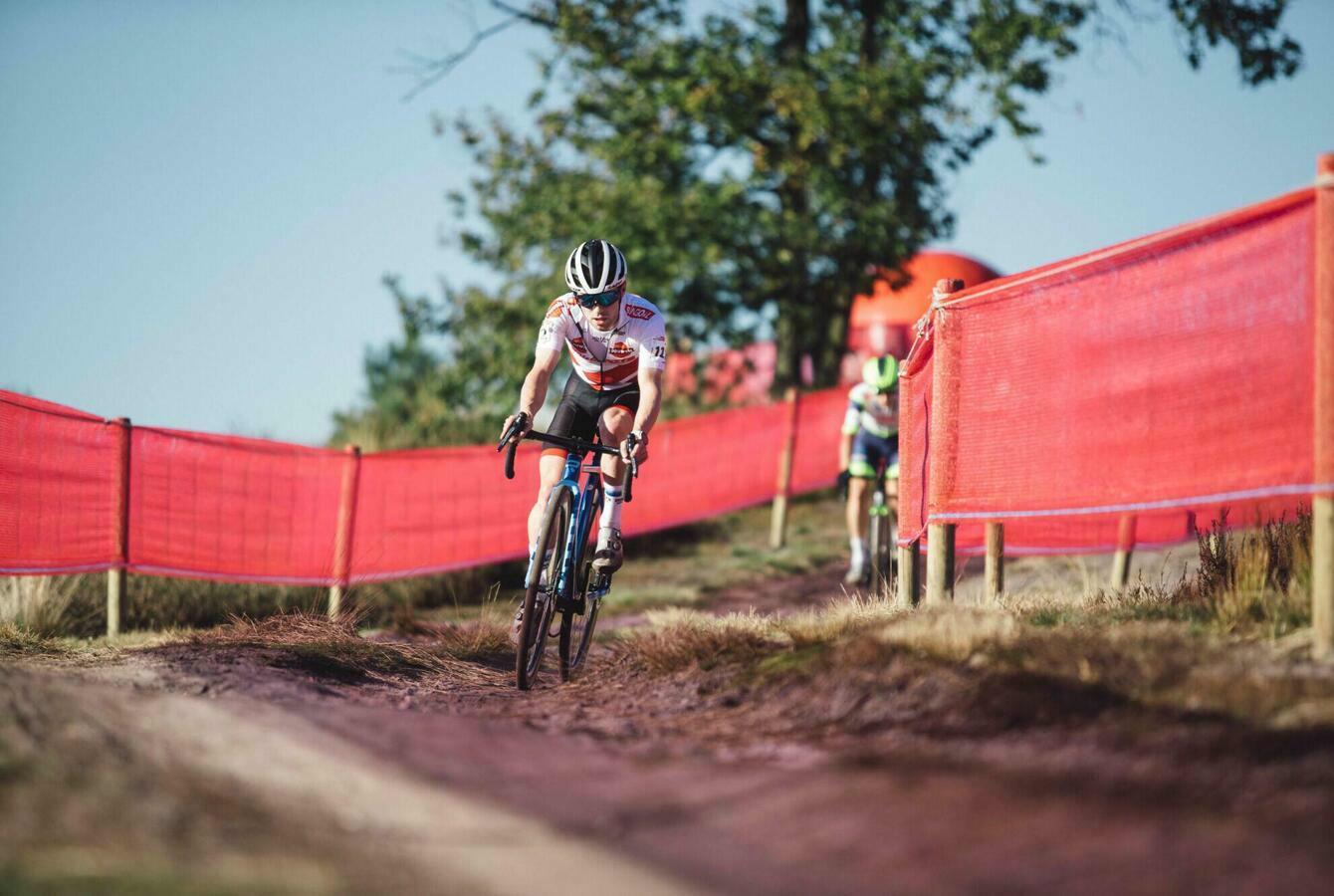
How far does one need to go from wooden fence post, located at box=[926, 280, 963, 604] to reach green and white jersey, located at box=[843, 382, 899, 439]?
4447mm

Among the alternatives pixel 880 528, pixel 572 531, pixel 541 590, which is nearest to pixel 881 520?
pixel 880 528

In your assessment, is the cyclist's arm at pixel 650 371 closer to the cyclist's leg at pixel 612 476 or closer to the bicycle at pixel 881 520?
the cyclist's leg at pixel 612 476

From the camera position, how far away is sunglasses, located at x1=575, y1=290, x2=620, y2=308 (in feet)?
22.8

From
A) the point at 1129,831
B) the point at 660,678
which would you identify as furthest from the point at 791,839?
the point at 660,678

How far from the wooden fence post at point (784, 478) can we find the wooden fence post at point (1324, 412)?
482 inches

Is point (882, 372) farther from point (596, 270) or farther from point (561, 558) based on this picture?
point (561, 558)

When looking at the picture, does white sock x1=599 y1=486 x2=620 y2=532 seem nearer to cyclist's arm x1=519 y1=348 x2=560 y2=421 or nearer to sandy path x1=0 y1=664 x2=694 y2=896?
cyclist's arm x1=519 y1=348 x2=560 y2=421

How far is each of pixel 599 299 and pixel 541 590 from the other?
5.01 feet

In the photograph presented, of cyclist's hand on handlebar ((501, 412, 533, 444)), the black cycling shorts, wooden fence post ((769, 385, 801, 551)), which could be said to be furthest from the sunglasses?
wooden fence post ((769, 385, 801, 551))

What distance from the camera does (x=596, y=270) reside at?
6.90 m

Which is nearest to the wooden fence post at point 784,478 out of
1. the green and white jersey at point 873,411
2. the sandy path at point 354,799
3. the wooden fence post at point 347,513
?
the green and white jersey at point 873,411

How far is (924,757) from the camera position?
4.12 meters

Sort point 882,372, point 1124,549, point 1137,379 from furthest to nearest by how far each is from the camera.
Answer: point 1124,549, point 882,372, point 1137,379

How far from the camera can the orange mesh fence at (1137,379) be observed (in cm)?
498
